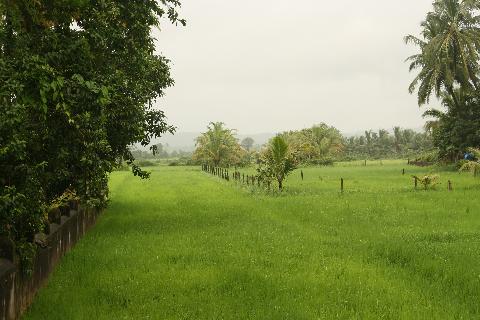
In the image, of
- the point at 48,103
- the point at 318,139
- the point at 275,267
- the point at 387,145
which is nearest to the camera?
the point at 48,103

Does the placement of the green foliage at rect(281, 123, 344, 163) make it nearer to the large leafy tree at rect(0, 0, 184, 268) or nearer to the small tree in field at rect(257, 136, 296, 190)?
the small tree in field at rect(257, 136, 296, 190)

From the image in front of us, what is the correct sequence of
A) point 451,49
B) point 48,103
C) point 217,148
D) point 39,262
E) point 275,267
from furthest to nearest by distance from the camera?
point 217,148 → point 451,49 → point 275,267 → point 39,262 → point 48,103

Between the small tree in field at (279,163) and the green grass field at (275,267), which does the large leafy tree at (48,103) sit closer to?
the green grass field at (275,267)

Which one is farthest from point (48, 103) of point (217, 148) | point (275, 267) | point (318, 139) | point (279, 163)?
point (318, 139)

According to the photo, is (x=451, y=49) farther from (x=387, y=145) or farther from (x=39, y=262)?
(x=387, y=145)

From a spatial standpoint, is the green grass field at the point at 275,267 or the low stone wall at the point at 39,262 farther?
the green grass field at the point at 275,267

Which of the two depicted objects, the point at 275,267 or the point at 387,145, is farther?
the point at 387,145

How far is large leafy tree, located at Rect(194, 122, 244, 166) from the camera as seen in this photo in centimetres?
6059

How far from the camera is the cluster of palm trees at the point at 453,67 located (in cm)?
3628

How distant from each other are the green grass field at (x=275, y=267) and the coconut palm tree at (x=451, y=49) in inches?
876

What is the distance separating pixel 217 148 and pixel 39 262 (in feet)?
171

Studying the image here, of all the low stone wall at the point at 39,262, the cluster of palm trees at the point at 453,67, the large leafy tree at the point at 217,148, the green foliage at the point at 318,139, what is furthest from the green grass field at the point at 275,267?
the green foliage at the point at 318,139

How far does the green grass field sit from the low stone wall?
238mm

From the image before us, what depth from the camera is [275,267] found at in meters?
9.53
